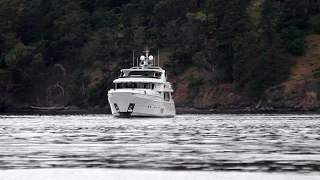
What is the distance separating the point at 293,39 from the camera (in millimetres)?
151500

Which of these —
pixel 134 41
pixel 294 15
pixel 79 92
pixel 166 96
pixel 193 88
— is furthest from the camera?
pixel 134 41

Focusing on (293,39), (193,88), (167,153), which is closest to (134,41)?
(193,88)

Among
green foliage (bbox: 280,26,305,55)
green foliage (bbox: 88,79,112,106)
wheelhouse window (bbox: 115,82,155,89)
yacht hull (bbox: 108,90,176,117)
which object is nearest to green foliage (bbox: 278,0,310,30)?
green foliage (bbox: 280,26,305,55)

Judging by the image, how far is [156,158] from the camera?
35.8m

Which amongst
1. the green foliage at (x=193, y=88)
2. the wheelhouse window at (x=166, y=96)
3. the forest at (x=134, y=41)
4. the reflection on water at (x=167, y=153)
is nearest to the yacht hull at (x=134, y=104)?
the wheelhouse window at (x=166, y=96)

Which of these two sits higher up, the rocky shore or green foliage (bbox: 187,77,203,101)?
green foliage (bbox: 187,77,203,101)

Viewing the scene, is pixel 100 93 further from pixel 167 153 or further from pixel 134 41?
pixel 167 153

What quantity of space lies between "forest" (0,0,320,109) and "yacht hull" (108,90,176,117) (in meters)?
43.0

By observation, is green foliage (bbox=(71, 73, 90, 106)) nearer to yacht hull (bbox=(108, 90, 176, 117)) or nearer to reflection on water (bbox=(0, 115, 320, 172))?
yacht hull (bbox=(108, 90, 176, 117))

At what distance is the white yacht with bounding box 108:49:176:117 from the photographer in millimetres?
103562

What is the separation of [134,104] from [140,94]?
4.25ft

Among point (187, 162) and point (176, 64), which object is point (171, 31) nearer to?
point (176, 64)

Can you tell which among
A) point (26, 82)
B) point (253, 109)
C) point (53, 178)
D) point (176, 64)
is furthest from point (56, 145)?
point (26, 82)

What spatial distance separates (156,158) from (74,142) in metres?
11.9
